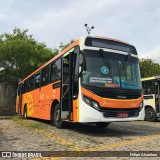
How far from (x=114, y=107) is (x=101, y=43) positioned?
90.5 inches

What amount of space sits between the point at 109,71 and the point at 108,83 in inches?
17.7

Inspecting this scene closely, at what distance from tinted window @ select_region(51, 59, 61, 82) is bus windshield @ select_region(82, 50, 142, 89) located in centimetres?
239

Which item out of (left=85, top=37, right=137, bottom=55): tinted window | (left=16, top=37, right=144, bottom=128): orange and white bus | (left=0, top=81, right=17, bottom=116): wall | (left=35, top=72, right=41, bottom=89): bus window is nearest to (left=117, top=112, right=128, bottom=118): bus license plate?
(left=16, top=37, right=144, bottom=128): orange and white bus

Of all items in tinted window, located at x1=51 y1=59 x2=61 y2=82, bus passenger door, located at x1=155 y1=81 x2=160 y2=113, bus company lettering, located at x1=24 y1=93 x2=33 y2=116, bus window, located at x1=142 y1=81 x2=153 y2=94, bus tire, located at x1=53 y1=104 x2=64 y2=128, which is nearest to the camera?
bus tire, located at x1=53 y1=104 x2=64 y2=128

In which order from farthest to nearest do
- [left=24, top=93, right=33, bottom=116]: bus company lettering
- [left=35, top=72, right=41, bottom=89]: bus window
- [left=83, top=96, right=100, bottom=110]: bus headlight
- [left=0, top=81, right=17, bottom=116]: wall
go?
[left=0, top=81, right=17, bottom=116]: wall < [left=24, top=93, right=33, bottom=116]: bus company lettering < [left=35, top=72, right=41, bottom=89]: bus window < [left=83, top=96, right=100, bottom=110]: bus headlight

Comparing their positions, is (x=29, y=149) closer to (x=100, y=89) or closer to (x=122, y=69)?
(x=100, y=89)

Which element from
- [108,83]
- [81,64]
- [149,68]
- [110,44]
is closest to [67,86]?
[81,64]

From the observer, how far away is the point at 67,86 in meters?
10.6

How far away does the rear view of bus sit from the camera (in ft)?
29.5

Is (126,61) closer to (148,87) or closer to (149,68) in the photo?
(148,87)

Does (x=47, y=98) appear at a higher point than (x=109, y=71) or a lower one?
lower

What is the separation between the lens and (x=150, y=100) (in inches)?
681

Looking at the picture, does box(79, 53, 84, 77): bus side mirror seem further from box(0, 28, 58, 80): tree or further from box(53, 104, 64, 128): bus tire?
box(0, 28, 58, 80): tree

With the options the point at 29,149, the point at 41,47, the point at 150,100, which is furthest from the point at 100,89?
the point at 41,47
